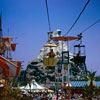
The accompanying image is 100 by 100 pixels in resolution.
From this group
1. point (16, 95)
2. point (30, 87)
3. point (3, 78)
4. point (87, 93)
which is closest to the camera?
point (16, 95)

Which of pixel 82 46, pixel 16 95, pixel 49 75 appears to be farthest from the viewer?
pixel 49 75

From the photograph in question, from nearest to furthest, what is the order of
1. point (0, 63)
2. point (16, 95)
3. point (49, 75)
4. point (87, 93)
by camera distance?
point (0, 63), point (16, 95), point (87, 93), point (49, 75)

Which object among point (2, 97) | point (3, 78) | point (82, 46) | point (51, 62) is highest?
point (82, 46)

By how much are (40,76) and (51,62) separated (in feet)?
235

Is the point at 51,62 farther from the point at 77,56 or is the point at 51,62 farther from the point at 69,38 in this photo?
the point at 77,56

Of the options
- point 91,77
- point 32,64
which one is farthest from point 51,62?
point 32,64

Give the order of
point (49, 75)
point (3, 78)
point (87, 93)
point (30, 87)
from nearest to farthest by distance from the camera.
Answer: point (3, 78)
point (87, 93)
point (30, 87)
point (49, 75)

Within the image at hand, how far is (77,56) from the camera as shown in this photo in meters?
34.1

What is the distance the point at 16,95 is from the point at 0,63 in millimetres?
3364

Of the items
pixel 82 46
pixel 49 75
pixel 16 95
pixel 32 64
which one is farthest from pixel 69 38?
pixel 32 64

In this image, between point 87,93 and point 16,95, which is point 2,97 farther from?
point 87,93

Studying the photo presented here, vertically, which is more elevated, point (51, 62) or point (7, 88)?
point (51, 62)

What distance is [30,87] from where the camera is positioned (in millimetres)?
28188

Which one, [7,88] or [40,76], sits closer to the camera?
[7,88]
